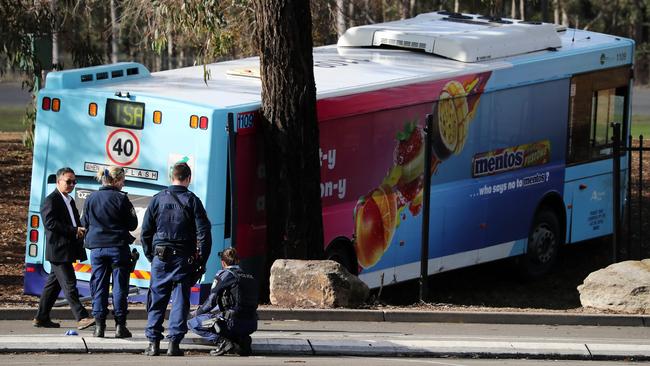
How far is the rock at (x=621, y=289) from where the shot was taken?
43.8 feet

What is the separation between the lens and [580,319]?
13070 mm

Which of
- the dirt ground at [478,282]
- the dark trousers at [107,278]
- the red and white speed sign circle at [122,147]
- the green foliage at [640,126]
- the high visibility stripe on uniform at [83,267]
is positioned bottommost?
the green foliage at [640,126]

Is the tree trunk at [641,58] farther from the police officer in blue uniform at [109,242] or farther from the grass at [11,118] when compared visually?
the police officer in blue uniform at [109,242]

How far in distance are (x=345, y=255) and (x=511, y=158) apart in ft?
10.8

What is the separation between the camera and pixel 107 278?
35.4 ft

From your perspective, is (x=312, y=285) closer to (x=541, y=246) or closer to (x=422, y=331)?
(x=422, y=331)

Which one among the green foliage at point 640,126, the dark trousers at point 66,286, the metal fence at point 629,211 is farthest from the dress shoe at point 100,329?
the green foliage at point 640,126

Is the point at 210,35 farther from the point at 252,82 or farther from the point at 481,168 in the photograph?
the point at 481,168

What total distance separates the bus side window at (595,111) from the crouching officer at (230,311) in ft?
28.6

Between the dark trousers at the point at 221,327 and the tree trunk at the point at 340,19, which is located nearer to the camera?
the dark trousers at the point at 221,327

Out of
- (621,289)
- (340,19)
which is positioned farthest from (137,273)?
(340,19)

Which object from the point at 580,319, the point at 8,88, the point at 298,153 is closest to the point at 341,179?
the point at 298,153

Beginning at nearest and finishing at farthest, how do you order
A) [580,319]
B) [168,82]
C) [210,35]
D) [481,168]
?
[580,319] < [168,82] < [210,35] < [481,168]

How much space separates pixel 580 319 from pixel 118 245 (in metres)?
5.09
